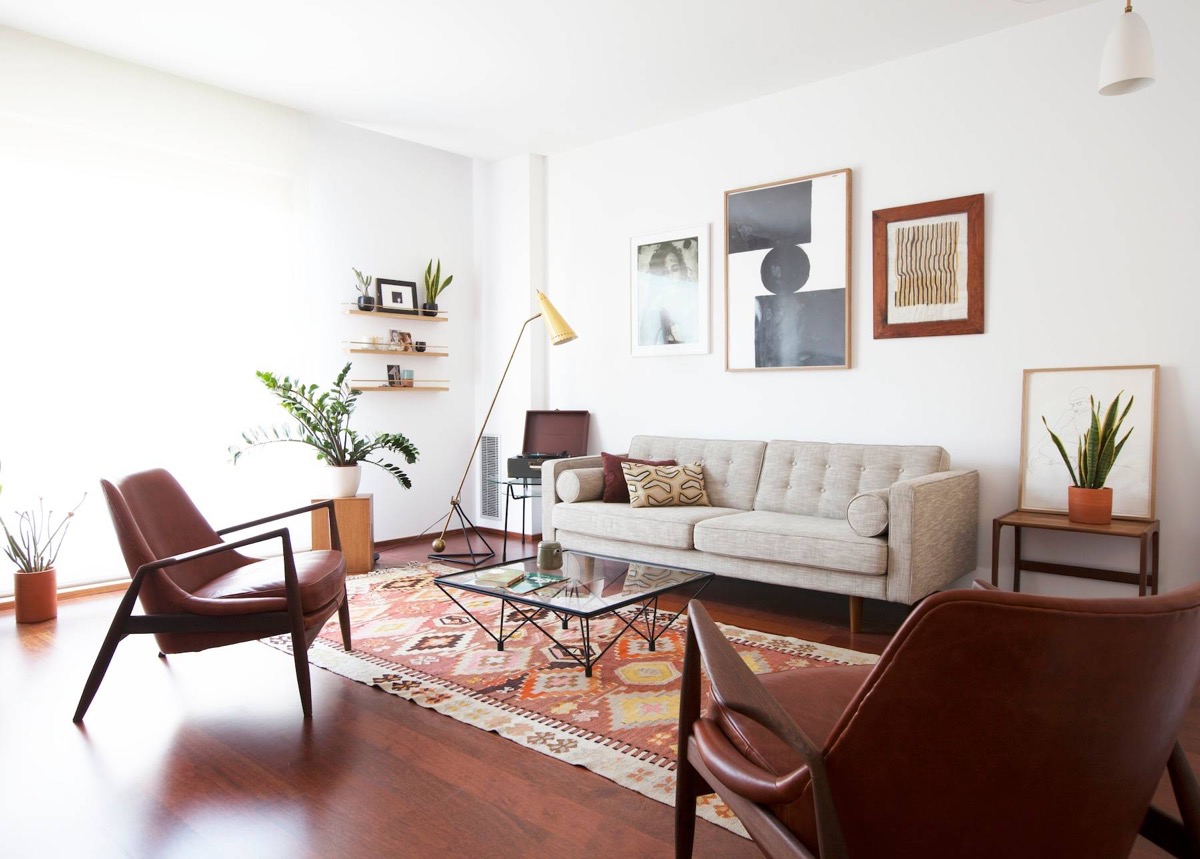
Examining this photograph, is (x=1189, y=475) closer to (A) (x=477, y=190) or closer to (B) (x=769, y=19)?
(B) (x=769, y=19)

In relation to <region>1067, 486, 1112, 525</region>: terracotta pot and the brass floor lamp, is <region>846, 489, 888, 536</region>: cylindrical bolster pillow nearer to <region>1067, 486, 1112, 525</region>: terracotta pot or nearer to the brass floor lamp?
<region>1067, 486, 1112, 525</region>: terracotta pot

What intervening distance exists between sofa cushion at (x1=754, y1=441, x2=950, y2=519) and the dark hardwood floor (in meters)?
1.57

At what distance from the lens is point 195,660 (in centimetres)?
338

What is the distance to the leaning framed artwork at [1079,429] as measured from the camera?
141 inches

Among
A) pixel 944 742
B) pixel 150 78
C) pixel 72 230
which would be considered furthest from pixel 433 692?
pixel 150 78

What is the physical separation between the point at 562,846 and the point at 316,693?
1411 mm

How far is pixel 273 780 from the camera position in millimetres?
2301

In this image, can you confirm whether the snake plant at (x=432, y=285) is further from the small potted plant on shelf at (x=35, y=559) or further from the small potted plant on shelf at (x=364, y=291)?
the small potted plant on shelf at (x=35, y=559)

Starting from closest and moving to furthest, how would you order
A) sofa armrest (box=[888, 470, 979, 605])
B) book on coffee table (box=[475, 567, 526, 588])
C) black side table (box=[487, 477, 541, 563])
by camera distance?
book on coffee table (box=[475, 567, 526, 588]) → sofa armrest (box=[888, 470, 979, 605]) → black side table (box=[487, 477, 541, 563])

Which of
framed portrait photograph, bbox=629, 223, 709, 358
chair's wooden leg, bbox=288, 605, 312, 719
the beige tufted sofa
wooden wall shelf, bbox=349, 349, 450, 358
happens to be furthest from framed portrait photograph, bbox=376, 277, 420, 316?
chair's wooden leg, bbox=288, 605, 312, 719

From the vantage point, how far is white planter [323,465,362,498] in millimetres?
4988

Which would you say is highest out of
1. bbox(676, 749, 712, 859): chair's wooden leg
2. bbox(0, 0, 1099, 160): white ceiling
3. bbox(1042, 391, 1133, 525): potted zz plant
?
bbox(0, 0, 1099, 160): white ceiling

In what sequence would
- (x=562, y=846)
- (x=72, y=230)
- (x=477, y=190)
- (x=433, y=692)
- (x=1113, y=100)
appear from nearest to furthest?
(x=562, y=846) < (x=433, y=692) < (x=1113, y=100) < (x=72, y=230) < (x=477, y=190)

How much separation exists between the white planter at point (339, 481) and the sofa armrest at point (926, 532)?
128 inches
